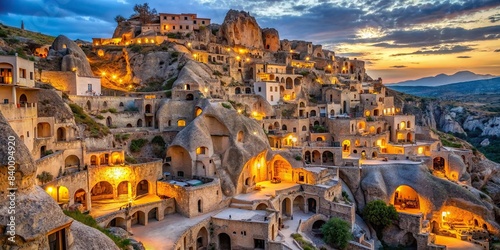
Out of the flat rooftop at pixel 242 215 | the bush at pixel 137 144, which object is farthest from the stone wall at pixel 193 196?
the bush at pixel 137 144

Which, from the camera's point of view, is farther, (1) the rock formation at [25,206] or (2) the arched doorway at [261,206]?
→ (2) the arched doorway at [261,206]

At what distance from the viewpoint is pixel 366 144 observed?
5569 centimetres

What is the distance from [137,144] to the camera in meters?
44.4

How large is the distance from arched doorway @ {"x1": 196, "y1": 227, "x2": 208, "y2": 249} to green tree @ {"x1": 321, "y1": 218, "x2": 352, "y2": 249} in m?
12.7

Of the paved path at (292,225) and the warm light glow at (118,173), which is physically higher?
the warm light glow at (118,173)

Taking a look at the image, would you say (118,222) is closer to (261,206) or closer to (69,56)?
(261,206)

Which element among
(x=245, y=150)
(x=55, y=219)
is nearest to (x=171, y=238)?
(x=245, y=150)

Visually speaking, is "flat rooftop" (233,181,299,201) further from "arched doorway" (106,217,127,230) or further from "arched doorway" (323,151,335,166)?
"arched doorway" (106,217,127,230)

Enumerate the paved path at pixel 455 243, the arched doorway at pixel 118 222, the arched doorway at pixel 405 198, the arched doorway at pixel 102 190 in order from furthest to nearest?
the arched doorway at pixel 405 198 < the paved path at pixel 455 243 < the arched doorway at pixel 102 190 < the arched doorway at pixel 118 222

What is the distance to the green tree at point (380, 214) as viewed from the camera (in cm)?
4403

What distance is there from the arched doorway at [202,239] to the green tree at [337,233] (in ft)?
41.6

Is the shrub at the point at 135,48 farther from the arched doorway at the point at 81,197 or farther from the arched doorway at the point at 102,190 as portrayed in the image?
the arched doorway at the point at 81,197

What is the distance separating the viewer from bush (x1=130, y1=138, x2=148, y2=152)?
144ft

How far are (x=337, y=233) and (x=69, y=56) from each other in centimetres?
4437
